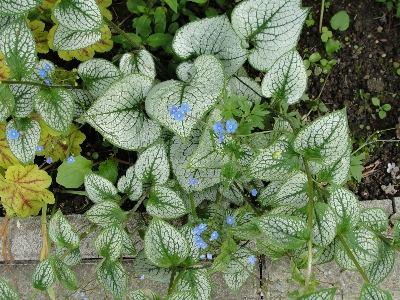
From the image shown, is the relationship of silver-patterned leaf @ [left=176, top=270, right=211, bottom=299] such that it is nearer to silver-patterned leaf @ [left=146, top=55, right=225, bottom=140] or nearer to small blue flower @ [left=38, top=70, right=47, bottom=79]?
silver-patterned leaf @ [left=146, top=55, right=225, bottom=140]

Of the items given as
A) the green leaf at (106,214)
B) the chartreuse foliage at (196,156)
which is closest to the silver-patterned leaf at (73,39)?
the chartreuse foliage at (196,156)

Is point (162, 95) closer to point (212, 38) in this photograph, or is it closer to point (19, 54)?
point (212, 38)

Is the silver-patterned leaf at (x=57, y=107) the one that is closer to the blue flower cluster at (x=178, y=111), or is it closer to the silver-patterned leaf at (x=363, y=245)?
the blue flower cluster at (x=178, y=111)

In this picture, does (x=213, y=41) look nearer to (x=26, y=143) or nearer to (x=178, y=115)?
(x=178, y=115)

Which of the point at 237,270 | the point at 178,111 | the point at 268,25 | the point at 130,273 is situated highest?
the point at 268,25

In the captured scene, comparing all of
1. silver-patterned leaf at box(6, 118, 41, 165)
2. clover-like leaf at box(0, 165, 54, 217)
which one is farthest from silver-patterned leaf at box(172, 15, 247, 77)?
clover-like leaf at box(0, 165, 54, 217)

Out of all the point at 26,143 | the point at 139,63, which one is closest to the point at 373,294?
the point at 139,63

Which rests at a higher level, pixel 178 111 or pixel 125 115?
pixel 178 111
